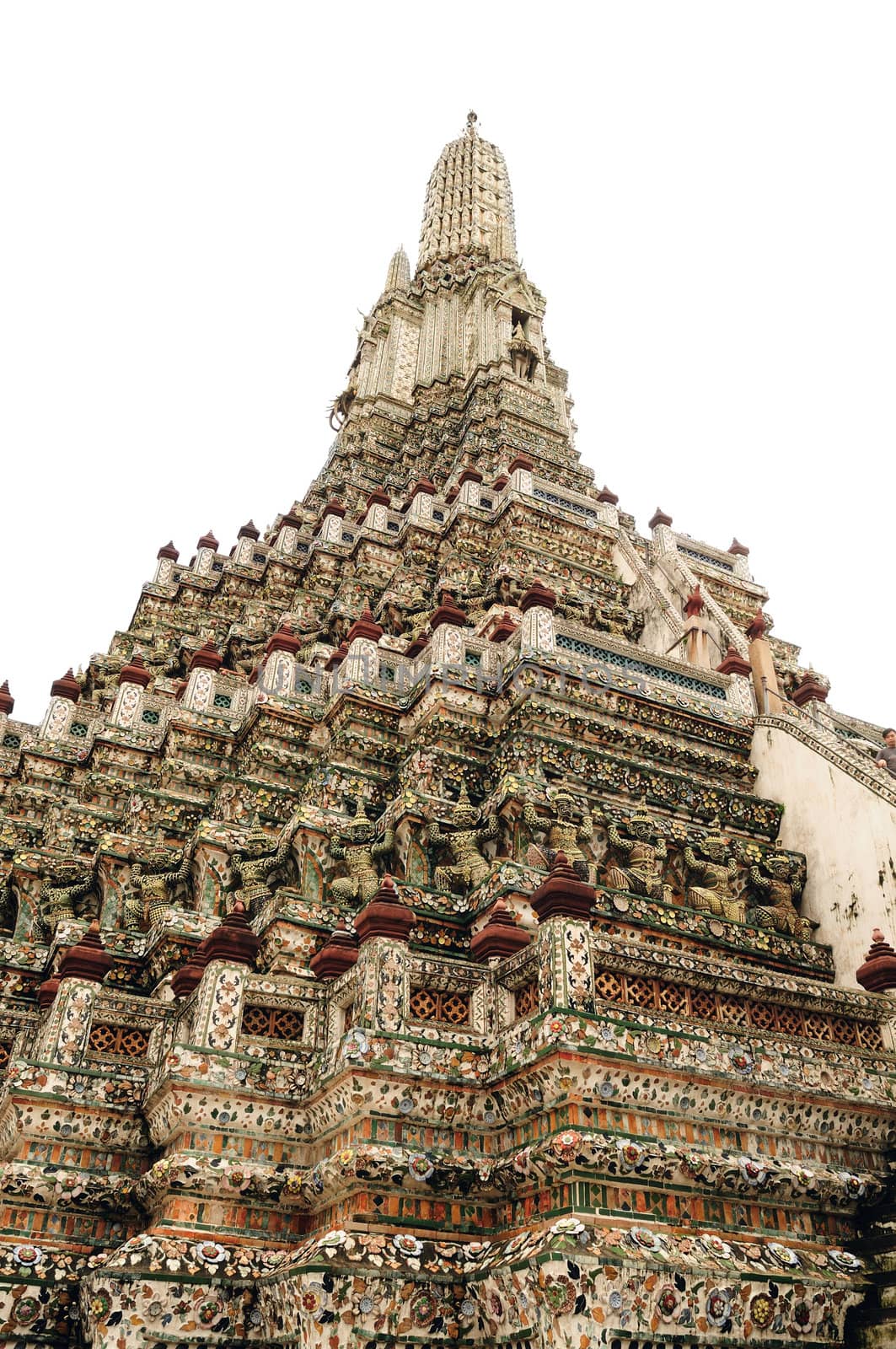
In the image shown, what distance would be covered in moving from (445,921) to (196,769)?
658 cm

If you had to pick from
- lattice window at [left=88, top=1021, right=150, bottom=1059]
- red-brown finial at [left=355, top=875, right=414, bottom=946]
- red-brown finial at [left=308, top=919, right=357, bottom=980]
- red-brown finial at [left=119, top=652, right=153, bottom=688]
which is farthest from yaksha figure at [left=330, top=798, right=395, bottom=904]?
red-brown finial at [left=119, top=652, right=153, bottom=688]

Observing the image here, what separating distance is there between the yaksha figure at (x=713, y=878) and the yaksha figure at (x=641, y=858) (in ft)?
0.96

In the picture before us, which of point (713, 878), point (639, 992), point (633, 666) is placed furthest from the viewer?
point (633, 666)

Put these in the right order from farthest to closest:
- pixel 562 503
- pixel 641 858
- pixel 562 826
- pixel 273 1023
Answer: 1. pixel 562 503
2. pixel 641 858
3. pixel 562 826
4. pixel 273 1023

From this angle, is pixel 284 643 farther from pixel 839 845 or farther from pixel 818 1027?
pixel 818 1027

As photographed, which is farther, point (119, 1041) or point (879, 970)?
point (119, 1041)

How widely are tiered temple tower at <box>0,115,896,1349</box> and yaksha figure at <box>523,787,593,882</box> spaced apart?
4 centimetres

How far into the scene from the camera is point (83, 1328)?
7586mm

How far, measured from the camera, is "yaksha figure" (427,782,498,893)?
441 inches

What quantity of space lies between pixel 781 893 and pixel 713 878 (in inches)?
30.4

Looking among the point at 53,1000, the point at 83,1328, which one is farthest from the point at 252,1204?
the point at 53,1000

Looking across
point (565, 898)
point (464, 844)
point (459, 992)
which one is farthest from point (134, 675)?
point (565, 898)

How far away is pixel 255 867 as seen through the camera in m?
12.2

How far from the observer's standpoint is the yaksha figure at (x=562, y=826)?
35.8ft
